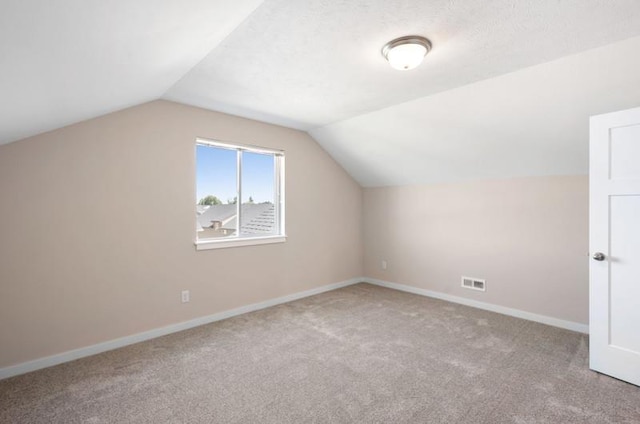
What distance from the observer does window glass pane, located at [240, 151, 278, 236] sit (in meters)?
3.96

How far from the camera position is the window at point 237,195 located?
3.60 metres

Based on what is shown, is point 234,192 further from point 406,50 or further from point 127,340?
point 406,50

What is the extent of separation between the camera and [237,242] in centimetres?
375

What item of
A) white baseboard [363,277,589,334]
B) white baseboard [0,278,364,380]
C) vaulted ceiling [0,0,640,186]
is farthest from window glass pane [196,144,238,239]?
white baseboard [363,277,589,334]

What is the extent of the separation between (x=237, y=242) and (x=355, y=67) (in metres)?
2.32

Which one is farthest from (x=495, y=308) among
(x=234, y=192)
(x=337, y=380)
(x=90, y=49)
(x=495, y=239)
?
(x=90, y=49)

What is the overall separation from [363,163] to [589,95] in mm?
2621

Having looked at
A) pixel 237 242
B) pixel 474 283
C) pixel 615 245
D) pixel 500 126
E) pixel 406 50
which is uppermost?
pixel 406 50

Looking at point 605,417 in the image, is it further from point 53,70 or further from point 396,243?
point 53,70

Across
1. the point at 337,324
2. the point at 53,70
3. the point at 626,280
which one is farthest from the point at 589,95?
the point at 53,70

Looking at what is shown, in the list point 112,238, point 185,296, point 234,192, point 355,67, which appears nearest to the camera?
point 355,67

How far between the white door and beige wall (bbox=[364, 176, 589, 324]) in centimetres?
94

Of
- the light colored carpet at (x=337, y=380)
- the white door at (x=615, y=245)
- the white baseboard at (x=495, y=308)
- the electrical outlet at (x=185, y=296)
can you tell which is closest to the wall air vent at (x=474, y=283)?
the white baseboard at (x=495, y=308)

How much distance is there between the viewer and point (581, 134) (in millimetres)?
2783
